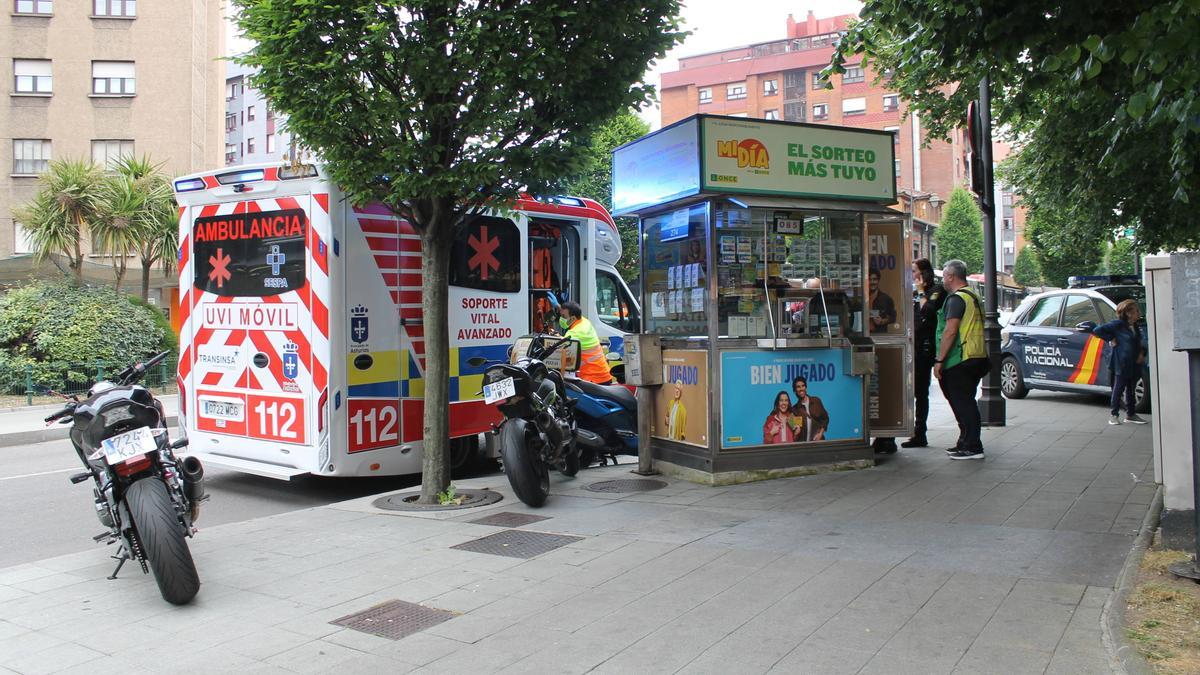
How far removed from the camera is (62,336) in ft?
54.0

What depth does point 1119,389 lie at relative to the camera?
11656 mm

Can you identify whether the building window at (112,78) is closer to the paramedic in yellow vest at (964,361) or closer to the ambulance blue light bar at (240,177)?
the ambulance blue light bar at (240,177)

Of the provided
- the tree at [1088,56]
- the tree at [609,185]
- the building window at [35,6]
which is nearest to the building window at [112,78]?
the building window at [35,6]

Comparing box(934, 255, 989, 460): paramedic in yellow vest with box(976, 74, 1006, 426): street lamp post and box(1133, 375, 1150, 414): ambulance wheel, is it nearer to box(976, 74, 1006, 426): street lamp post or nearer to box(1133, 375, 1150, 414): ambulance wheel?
box(976, 74, 1006, 426): street lamp post

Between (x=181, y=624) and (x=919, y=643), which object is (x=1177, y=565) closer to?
(x=919, y=643)

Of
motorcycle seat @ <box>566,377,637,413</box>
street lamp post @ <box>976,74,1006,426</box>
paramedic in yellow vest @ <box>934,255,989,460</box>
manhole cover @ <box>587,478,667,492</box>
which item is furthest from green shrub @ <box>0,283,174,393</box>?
street lamp post @ <box>976,74,1006,426</box>

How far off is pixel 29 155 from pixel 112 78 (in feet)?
12.5

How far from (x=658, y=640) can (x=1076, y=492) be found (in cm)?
464

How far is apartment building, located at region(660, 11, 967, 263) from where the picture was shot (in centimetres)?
6488

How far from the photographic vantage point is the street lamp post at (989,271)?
37.4 feet

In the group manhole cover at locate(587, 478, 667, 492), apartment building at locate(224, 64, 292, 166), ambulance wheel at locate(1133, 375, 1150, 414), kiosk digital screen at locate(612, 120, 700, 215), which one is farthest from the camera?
apartment building at locate(224, 64, 292, 166)

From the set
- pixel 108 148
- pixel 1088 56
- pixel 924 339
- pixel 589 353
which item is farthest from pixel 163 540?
pixel 108 148

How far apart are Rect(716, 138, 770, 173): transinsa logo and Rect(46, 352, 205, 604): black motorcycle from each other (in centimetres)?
478

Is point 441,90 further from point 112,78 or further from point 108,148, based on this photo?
point 112,78
